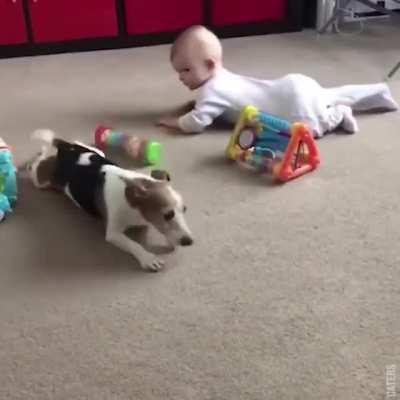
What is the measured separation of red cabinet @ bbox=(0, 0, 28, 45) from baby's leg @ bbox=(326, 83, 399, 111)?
1394 mm

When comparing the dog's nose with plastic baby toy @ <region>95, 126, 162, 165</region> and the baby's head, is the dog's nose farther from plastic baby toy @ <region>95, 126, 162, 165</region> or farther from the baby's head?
the baby's head

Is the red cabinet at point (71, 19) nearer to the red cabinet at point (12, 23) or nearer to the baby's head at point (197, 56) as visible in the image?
the red cabinet at point (12, 23)

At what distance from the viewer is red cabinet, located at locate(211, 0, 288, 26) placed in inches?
119

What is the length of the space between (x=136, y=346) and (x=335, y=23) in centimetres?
220

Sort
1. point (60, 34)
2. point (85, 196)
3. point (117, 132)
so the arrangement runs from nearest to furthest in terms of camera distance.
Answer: point (85, 196)
point (117, 132)
point (60, 34)

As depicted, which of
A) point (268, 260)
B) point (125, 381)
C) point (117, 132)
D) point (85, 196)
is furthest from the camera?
point (117, 132)

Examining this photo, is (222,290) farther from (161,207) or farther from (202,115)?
(202,115)

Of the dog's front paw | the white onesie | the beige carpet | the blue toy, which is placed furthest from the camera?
the white onesie

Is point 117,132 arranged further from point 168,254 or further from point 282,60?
point 282,60

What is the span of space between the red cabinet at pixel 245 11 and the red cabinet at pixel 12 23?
0.81 m

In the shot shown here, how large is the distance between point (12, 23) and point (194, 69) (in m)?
1.09

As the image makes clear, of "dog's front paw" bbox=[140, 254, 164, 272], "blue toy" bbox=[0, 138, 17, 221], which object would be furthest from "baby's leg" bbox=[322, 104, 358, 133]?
"blue toy" bbox=[0, 138, 17, 221]

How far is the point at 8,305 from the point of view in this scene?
4.69 feet

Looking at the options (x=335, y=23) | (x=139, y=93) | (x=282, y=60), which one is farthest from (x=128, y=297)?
(x=335, y=23)
